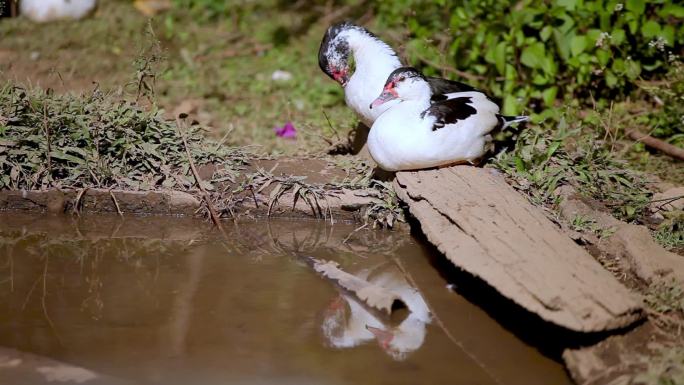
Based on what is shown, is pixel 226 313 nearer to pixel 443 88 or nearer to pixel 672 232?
pixel 443 88

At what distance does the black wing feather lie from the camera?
4.30 meters

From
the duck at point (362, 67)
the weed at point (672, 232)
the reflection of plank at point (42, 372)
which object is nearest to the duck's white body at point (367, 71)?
the duck at point (362, 67)

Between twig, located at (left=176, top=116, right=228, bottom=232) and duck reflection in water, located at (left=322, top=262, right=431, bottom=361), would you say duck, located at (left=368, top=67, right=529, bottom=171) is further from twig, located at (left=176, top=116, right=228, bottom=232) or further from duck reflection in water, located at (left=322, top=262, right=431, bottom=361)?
twig, located at (left=176, top=116, right=228, bottom=232)

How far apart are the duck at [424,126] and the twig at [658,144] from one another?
1312 millimetres

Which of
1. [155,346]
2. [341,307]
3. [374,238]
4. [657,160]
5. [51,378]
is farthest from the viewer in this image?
[657,160]

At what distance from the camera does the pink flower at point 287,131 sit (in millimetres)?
5793

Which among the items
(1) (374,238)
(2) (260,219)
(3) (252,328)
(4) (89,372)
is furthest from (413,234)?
(4) (89,372)

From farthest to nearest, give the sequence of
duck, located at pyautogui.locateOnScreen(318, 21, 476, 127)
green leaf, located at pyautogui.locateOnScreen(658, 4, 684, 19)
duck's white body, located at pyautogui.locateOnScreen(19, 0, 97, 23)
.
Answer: duck's white body, located at pyautogui.locateOnScreen(19, 0, 97, 23), green leaf, located at pyautogui.locateOnScreen(658, 4, 684, 19), duck, located at pyautogui.locateOnScreen(318, 21, 476, 127)

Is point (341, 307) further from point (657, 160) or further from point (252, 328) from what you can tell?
point (657, 160)

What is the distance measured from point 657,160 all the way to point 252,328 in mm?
3096

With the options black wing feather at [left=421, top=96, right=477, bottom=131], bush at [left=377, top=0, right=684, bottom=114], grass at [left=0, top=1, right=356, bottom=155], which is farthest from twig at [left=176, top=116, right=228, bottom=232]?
bush at [left=377, top=0, right=684, bottom=114]

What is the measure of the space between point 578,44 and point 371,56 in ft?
5.11

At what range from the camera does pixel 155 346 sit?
336cm

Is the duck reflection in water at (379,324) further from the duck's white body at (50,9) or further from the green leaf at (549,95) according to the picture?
the duck's white body at (50,9)
